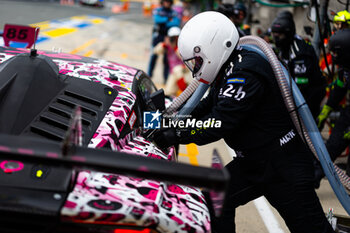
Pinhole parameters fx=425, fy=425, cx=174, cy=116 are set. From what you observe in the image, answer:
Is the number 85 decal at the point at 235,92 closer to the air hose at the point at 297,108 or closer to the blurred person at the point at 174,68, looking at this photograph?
the air hose at the point at 297,108

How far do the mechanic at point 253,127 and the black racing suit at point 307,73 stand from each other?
2.57 meters

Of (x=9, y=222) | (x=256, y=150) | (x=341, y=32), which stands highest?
(x=341, y=32)

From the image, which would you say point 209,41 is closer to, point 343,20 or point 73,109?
point 73,109

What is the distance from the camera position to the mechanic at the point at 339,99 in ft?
15.4

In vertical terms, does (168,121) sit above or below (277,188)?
above

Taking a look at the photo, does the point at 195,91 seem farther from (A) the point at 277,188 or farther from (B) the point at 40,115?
(B) the point at 40,115

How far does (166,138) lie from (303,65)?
317 centimetres

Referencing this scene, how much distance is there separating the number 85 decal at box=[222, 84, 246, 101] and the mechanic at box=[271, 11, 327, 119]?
9.46ft

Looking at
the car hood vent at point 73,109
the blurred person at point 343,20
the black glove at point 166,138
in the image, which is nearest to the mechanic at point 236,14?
the blurred person at point 343,20

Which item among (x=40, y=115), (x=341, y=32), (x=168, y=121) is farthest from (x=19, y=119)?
(x=341, y=32)

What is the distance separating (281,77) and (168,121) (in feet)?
2.97

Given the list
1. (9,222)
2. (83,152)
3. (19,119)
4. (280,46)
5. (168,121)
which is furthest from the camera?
(280,46)

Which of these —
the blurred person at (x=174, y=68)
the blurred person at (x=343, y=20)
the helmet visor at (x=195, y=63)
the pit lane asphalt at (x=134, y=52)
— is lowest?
the pit lane asphalt at (x=134, y=52)

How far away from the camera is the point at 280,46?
5.72 m
